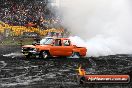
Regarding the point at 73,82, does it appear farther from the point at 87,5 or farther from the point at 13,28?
the point at 13,28

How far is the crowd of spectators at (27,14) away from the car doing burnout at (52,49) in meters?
18.0

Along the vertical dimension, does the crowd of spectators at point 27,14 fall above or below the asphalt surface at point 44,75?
above

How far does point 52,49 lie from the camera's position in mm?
26516

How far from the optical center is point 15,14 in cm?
4738

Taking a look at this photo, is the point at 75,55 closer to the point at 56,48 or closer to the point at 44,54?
the point at 56,48

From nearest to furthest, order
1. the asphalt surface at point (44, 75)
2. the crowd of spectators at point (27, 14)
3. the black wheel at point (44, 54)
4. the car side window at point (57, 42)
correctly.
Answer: the asphalt surface at point (44, 75), the black wheel at point (44, 54), the car side window at point (57, 42), the crowd of spectators at point (27, 14)

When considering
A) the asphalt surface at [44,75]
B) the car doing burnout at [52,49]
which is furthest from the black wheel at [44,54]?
the asphalt surface at [44,75]

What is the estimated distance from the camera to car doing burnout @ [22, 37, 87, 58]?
26.0 metres

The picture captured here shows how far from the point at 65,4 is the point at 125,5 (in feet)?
19.0

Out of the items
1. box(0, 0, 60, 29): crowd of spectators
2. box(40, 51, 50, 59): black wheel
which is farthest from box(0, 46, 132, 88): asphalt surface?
box(0, 0, 60, 29): crowd of spectators

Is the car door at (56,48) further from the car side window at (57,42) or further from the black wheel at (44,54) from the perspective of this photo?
the black wheel at (44,54)

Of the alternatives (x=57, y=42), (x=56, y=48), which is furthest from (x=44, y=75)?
(x=57, y=42)

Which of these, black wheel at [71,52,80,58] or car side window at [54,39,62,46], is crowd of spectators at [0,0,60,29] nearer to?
black wheel at [71,52,80,58]

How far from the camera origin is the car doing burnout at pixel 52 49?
2605 centimetres
